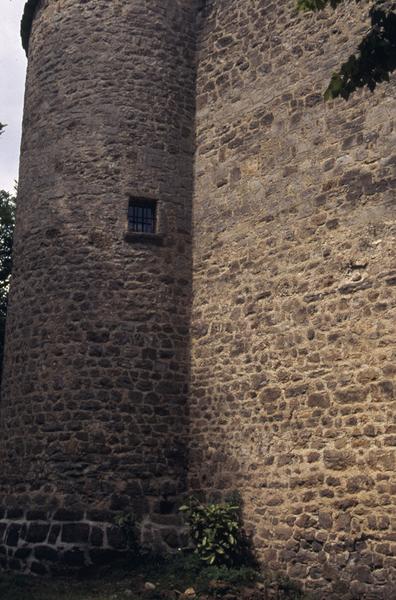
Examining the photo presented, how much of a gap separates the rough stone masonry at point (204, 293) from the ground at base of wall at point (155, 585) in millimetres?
283

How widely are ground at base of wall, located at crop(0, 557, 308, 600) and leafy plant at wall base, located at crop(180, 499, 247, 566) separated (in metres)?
0.26

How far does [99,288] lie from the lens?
12625mm

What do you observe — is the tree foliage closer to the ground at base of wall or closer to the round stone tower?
the round stone tower

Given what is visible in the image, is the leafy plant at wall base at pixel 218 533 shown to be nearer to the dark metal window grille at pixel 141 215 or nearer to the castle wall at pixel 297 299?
the castle wall at pixel 297 299

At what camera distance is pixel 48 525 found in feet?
37.8

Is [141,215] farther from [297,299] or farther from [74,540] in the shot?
[74,540]

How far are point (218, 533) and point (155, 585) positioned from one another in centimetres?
117

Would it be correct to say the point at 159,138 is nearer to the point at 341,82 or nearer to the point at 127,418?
the point at 127,418

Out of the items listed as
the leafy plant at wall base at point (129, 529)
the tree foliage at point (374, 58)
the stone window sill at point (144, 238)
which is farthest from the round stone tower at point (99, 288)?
the tree foliage at point (374, 58)

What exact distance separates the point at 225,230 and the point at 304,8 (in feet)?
18.0

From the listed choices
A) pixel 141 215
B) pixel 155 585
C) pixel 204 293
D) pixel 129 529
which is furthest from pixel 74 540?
pixel 141 215

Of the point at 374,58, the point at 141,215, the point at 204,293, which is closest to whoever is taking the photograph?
the point at 374,58

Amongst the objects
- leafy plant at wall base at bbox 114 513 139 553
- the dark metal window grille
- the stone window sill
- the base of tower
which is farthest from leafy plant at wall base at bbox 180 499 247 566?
the dark metal window grille

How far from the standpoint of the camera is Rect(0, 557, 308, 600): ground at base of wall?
1025 centimetres
